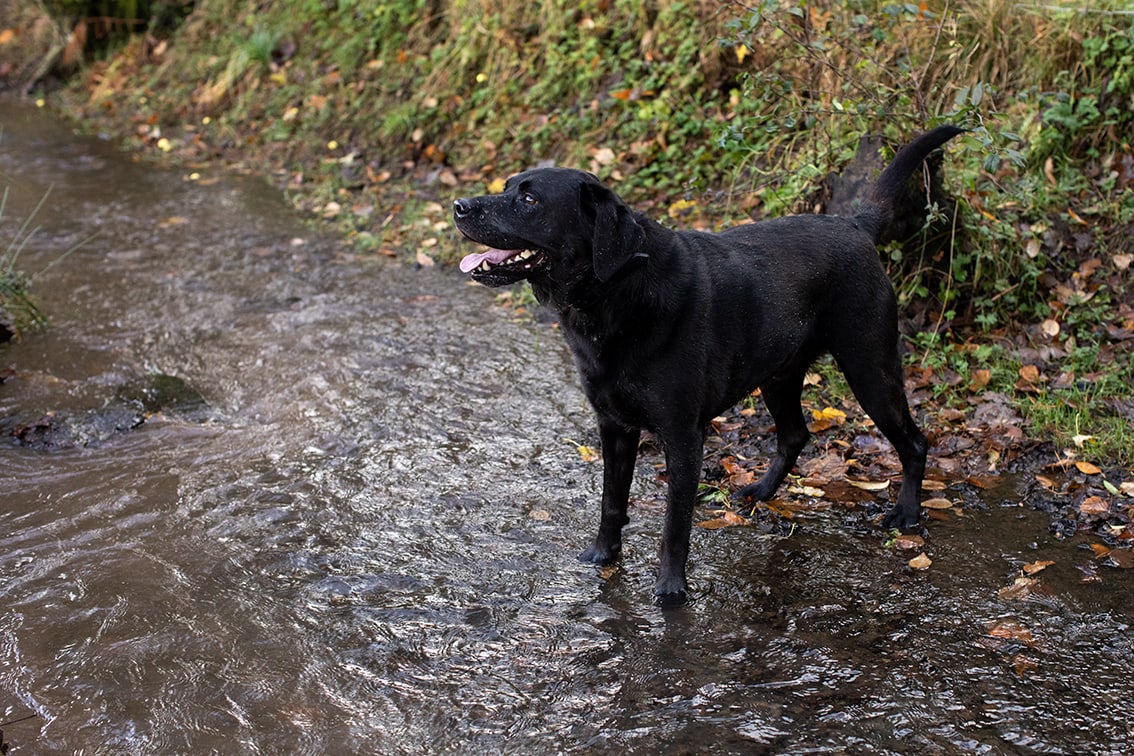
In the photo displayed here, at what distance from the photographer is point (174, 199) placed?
35.0ft

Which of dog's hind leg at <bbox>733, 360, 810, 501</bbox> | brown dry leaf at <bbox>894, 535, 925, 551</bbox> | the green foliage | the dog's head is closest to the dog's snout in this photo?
the dog's head

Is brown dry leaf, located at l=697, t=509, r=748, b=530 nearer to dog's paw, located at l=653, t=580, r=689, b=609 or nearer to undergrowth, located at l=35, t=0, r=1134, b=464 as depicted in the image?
dog's paw, located at l=653, t=580, r=689, b=609

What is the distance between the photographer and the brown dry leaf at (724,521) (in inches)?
197

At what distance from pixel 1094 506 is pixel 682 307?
7.60ft

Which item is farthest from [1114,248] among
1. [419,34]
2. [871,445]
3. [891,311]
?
[419,34]

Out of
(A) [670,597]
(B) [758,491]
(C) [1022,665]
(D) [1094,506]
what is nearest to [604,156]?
(B) [758,491]

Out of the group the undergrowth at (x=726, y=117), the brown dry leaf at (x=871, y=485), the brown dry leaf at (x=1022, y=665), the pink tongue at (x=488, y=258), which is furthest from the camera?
the undergrowth at (x=726, y=117)

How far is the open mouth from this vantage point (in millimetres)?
4070

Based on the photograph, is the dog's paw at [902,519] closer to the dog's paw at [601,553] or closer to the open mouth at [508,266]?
the dog's paw at [601,553]

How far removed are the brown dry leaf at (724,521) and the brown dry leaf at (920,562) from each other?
792 mm

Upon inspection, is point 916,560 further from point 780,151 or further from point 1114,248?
point 780,151

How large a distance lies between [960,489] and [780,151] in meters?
3.54

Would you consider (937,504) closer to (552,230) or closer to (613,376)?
(613,376)

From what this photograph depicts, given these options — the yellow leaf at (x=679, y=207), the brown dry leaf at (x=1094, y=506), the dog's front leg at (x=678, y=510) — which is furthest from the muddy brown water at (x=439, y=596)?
the yellow leaf at (x=679, y=207)
